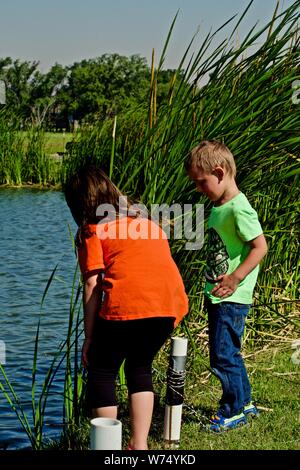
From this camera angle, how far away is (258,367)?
4988mm

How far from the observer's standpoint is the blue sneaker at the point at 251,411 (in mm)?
4098

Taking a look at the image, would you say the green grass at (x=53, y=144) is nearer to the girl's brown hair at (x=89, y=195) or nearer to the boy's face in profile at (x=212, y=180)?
the boy's face in profile at (x=212, y=180)

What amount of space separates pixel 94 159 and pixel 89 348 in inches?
503

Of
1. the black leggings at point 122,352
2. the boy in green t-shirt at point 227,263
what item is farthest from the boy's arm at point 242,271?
the black leggings at point 122,352

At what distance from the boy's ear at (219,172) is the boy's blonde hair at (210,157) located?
1 cm

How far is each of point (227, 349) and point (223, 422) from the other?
12.8 inches

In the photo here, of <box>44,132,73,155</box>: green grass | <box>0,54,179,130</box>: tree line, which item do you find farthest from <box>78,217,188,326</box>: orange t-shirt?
<box>0,54,179,130</box>: tree line

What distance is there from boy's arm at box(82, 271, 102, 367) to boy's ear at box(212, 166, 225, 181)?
0.72m

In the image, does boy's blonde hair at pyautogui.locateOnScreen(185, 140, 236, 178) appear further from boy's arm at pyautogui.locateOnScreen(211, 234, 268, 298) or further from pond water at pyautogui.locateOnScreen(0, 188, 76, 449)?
pond water at pyautogui.locateOnScreen(0, 188, 76, 449)

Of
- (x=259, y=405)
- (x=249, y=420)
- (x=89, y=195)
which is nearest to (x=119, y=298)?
(x=89, y=195)

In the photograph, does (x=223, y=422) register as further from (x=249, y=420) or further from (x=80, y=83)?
(x=80, y=83)

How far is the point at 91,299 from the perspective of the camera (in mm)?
3529

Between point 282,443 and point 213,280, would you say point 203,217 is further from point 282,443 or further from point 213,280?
point 282,443
